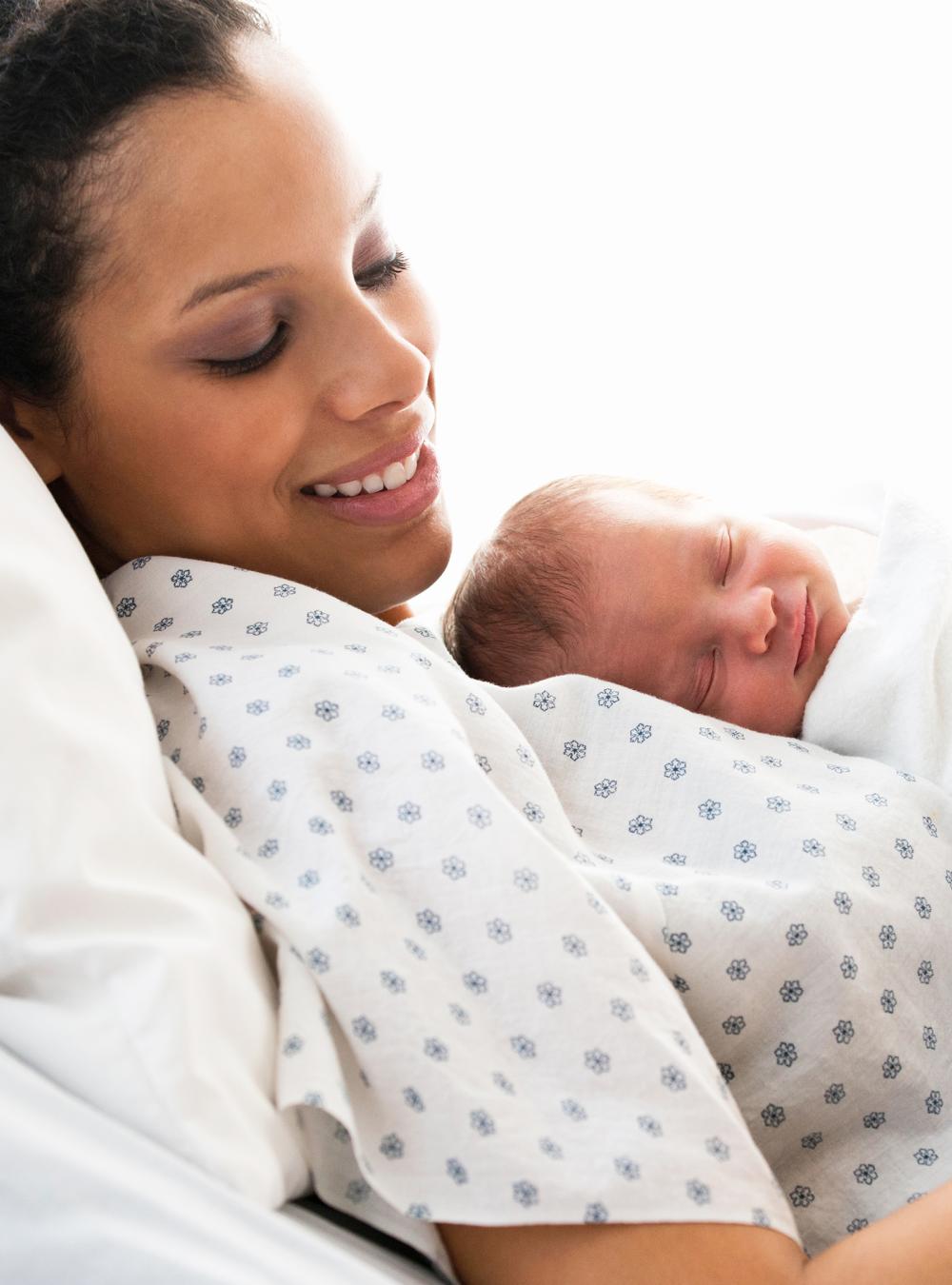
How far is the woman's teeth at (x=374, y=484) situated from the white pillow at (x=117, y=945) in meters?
0.42

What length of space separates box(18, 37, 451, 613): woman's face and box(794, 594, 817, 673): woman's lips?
420 mm

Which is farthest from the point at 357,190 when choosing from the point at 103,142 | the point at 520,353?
the point at 520,353

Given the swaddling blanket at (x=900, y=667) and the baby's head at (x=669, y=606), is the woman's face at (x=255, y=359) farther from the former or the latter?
the swaddling blanket at (x=900, y=667)

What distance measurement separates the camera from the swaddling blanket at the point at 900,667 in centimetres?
144

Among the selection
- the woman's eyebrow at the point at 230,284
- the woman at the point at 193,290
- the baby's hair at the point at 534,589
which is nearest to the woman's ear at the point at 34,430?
the woman at the point at 193,290

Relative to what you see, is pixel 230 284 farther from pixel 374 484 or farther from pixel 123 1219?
pixel 123 1219

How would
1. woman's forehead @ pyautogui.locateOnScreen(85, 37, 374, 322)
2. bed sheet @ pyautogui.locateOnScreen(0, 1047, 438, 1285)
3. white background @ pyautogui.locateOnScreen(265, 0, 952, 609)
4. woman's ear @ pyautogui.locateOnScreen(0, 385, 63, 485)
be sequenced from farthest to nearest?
white background @ pyautogui.locateOnScreen(265, 0, 952, 609)
woman's ear @ pyautogui.locateOnScreen(0, 385, 63, 485)
woman's forehead @ pyautogui.locateOnScreen(85, 37, 374, 322)
bed sheet @ pyautogui.locateOnScreen(0, 1047, 438, 1285)

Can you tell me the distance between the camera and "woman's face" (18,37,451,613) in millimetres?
1222

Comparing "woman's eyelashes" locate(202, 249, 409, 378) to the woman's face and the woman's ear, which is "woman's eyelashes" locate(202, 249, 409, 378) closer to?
the woman's face

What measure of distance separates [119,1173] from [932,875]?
0.77 metres

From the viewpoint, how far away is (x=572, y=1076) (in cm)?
97

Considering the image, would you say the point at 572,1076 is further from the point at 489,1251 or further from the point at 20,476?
the point at 20,476

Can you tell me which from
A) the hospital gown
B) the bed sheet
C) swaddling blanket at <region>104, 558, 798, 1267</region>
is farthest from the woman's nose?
the bed sheet

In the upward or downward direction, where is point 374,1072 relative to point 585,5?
downward
